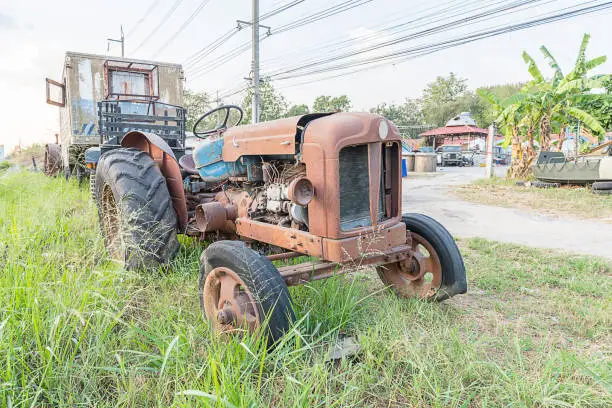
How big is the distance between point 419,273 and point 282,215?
110cm

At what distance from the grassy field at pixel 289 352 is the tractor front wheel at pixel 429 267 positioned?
0.12 meters

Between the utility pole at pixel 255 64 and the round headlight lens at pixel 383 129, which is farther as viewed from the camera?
the utility pole at pixel 255 64

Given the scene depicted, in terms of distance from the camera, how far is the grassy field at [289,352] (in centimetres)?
175

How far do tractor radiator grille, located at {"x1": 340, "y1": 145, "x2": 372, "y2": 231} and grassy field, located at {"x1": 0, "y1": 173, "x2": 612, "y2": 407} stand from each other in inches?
18.8

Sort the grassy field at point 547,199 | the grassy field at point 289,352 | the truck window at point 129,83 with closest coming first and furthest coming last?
1. the grassy field at point 289,352
2. the grassy field at point 547,199
3. the truck window at point 129,83

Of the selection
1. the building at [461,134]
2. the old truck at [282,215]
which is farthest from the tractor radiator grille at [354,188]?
the building at [461,134]

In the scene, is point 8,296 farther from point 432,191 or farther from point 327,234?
point 432,191

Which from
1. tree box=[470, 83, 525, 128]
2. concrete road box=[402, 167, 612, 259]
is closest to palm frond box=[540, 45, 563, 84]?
concrete road box=[402, 167, 612, 259]

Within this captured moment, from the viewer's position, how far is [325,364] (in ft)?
6.77

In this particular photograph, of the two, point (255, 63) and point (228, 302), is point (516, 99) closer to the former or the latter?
point (255, 63)

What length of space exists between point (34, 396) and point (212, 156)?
1964 millimetres

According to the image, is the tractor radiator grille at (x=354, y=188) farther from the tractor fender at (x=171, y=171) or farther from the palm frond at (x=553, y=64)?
the palm frond at (x=553, y=64)

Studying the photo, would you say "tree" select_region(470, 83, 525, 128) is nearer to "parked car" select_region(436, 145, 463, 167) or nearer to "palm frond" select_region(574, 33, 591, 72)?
"parked car" select_region(436, 145, 463, 167)

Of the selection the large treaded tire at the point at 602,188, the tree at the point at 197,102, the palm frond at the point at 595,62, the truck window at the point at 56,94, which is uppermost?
the tree at the point at 197,102
